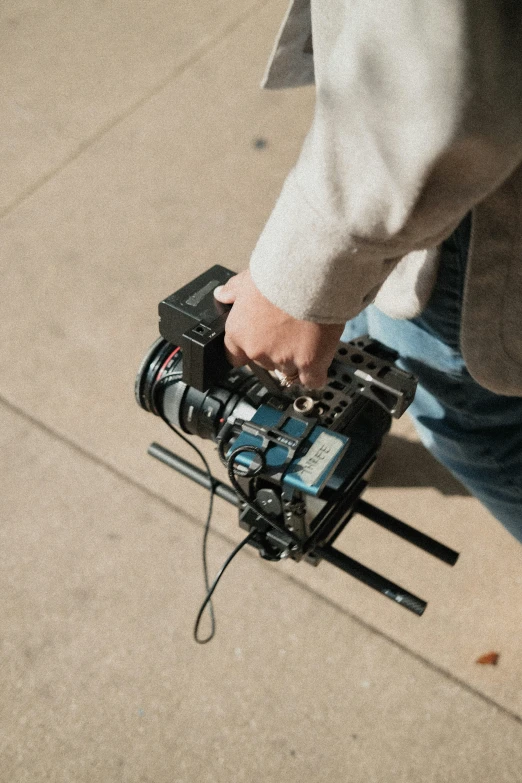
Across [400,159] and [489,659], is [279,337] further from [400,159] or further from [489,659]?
[489,659]

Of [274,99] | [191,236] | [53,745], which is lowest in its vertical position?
[53,745]

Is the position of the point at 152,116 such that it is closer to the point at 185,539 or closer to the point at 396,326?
the point at 185,539

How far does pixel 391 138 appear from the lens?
86cm

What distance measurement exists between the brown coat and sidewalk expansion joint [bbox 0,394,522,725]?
1.06 metres

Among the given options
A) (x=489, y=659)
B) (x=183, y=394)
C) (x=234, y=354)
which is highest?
(x=234, y=354)

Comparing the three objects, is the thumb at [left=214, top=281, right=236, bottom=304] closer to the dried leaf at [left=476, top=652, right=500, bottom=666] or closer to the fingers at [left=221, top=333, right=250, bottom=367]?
the fingers at [left=221, top=333, right=250, bottom=367]

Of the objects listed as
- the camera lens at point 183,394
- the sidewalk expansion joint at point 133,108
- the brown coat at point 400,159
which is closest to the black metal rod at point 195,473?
the camera lens at point 183,394

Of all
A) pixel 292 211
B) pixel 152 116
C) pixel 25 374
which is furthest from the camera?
pixel 152 116

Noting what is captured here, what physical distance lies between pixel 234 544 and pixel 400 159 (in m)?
1.41

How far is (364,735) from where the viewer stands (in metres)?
1.81

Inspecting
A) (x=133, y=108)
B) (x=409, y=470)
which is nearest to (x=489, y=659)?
(x=409, y=470)

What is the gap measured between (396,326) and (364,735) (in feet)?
3.22

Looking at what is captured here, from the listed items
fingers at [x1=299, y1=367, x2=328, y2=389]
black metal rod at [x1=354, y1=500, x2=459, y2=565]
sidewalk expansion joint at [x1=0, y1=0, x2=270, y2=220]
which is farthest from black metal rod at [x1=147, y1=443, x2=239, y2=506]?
sidewalk expansion joint at [x1=0, y1=0, x2=270, y2=220]

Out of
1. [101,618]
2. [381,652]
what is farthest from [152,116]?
[381,652]
